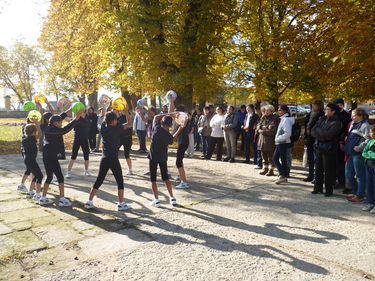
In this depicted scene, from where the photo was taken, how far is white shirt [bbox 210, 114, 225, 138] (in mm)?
11087

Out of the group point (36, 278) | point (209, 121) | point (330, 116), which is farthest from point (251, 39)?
point (36, 278)

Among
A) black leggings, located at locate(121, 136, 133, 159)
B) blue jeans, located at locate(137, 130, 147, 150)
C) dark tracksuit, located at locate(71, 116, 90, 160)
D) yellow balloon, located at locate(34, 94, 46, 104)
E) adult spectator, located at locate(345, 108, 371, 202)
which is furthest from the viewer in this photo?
blue jeans, located at locate(137, 130, 147, 150)

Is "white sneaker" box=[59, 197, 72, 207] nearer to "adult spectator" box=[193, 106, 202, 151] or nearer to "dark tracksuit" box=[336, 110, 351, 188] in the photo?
"dark tracksuit" box=[336, 110, 351, 188]

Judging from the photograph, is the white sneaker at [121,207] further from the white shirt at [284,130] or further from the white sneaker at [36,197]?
the white shirt at [284,130]

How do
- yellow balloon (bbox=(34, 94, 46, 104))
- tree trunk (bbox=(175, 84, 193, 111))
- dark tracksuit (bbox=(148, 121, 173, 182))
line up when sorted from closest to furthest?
dark tracksuit (bbox=(148, 121, 173, 182)) < yellow balloon (bbox=(34, 94, 46, 104)) < tree trunk (bbox=(175, 84, 193, 111))

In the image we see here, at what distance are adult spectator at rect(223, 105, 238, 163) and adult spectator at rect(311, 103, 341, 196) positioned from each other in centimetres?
418

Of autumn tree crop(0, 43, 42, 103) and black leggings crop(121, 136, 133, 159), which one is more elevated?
Answer: autumn tree crop(0, 43, 42, 103)

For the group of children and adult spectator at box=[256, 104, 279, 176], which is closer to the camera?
the group of children

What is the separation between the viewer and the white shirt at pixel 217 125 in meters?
11.1

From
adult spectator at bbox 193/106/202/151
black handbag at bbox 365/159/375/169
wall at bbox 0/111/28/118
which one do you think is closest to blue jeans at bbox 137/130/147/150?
adult spectator at bbox 193/106/202/151

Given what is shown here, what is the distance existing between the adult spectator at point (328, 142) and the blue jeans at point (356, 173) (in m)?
0.31

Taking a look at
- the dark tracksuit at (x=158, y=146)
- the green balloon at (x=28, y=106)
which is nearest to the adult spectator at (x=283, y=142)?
the dark tracksuit at (x=158, y=146)

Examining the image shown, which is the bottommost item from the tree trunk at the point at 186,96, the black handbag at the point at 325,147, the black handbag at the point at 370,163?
the black handbag at the point at 370,163

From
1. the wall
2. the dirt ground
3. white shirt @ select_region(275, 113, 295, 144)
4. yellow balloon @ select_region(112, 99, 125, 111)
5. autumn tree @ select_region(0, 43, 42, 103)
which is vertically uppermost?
autumn tree @ select_region(0, 43, 42, 103)
